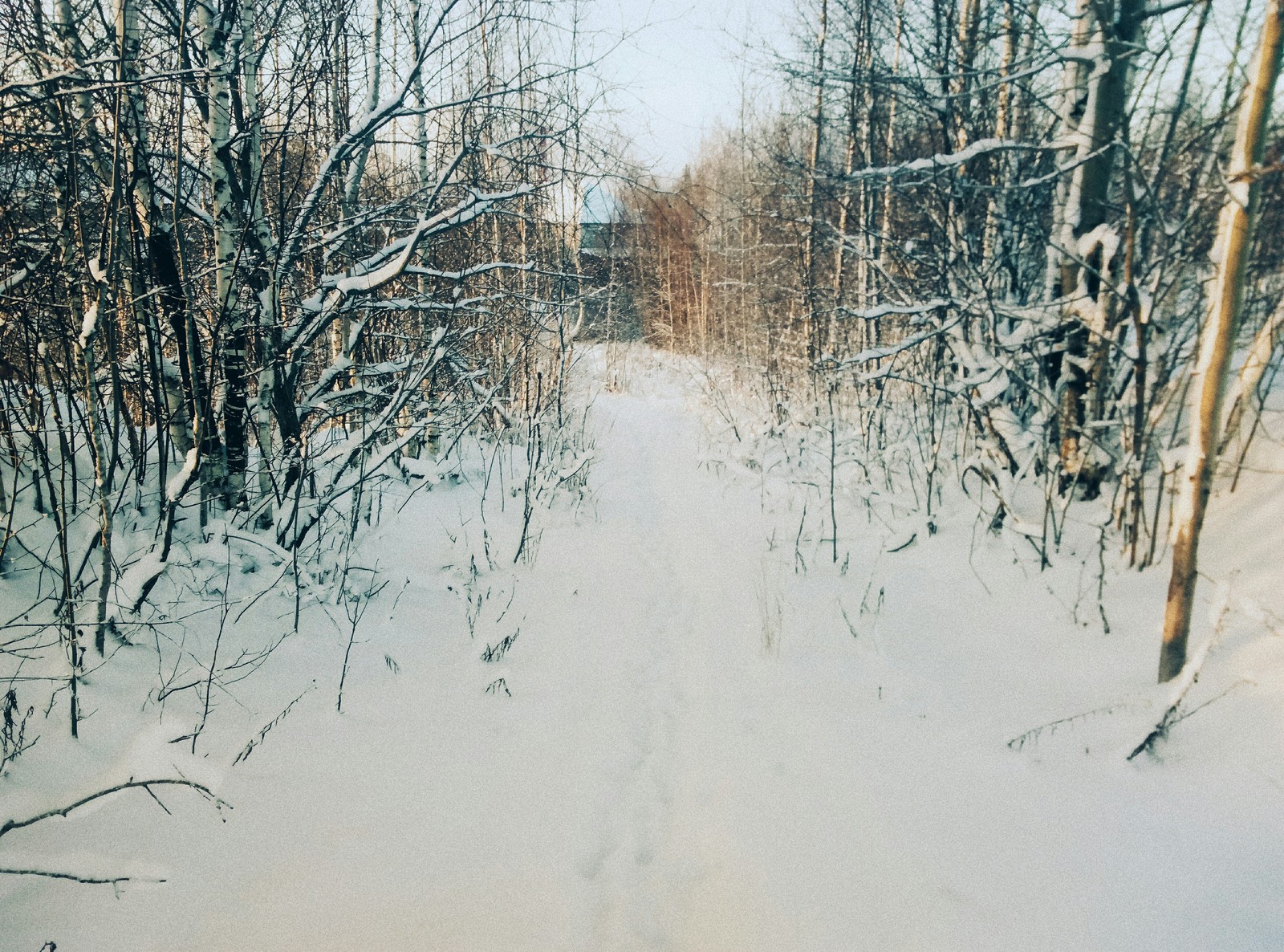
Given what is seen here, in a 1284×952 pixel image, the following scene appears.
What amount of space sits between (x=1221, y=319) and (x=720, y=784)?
2385 millimetres

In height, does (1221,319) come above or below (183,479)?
above

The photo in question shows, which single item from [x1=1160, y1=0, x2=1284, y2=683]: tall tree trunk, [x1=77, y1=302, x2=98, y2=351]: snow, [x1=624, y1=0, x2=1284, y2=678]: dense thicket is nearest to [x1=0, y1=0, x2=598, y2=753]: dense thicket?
[x1=77, y1=302, x2=98, y2=351]: snow

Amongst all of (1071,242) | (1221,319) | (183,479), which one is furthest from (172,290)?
(1071,242)

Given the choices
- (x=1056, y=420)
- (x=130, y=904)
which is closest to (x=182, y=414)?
(x=130, y=904)

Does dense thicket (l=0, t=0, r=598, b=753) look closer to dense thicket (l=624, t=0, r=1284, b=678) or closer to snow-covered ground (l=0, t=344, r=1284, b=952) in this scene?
snow-covered ground (l=0, t=344, r=1284, b=952)

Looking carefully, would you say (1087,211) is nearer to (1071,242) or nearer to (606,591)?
(1071,242)

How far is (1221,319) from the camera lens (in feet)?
7.02

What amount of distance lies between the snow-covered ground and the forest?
0.05 ft

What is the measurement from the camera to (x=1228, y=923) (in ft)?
5.60

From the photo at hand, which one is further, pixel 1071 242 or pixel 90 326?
pixel 1071 242

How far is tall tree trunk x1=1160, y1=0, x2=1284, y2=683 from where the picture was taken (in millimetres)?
1968

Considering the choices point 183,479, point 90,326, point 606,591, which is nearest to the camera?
point 90,326

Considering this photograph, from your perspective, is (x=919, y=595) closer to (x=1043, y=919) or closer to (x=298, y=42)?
(x=1043, y=919)

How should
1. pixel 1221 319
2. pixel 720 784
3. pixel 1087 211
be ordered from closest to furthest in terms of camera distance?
pixel 1221 319
pixel 720 784
pixel 1087 211
